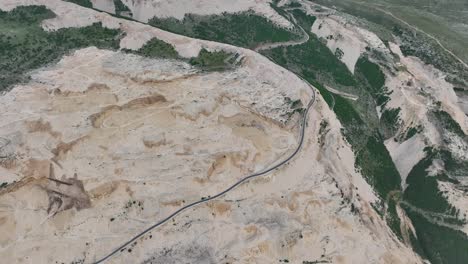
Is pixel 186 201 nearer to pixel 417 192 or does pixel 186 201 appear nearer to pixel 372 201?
pixel 372 201

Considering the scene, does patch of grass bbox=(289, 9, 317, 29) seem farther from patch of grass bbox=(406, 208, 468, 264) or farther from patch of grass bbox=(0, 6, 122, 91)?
patch of grass bbox=(406, 208, 468, 264)

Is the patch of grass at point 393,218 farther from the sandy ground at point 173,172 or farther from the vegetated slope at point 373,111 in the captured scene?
the sandy ground at point 173,172

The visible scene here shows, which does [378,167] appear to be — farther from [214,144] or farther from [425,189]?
[214,144]

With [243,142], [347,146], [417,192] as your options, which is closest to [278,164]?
[243,142]

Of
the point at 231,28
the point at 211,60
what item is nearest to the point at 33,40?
the point at 211,60

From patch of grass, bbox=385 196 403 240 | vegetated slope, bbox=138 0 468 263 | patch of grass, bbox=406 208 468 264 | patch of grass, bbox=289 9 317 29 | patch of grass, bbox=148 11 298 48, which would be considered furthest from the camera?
patch of grass, bbox=289 9 317 29

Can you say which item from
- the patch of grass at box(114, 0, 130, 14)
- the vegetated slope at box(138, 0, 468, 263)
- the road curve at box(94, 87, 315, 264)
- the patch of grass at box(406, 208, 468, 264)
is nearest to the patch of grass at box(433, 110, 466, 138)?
the vegetated slope at box(138, 0, 468, 263)

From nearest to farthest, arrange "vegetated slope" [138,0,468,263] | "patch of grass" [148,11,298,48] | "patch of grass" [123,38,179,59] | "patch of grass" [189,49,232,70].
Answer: "vegetated slope" [138,0,468,263]
"patch of grass" [189,49,232,70]
"patch of grass" [123,38,179,59]
"patch of grass" [148,11,298,48]
